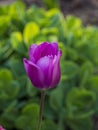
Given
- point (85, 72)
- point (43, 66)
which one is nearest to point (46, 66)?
point (43, 66)

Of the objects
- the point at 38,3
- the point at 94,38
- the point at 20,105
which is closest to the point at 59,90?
the point at 20,105

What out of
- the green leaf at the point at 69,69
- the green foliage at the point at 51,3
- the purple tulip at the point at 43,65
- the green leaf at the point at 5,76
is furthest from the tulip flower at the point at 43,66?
the green foliage at the point at 51,3

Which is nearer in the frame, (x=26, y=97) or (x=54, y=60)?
(x=54, y=60)

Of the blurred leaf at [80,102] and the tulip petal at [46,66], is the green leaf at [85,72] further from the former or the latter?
the tulip petal at [46,66]

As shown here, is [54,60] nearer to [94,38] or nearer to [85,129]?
[85,129]

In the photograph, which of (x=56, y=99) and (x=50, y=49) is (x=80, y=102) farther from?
(x=50, y=49)

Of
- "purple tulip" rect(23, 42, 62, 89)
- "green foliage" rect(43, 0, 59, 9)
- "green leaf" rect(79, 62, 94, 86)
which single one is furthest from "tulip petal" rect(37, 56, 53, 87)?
"green foliage" rect(43, 0, 59, 9)

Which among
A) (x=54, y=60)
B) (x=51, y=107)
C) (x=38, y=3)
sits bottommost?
(x=38, y=3)
